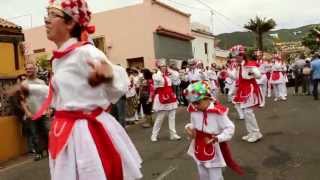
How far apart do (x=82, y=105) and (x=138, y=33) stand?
1181 inches

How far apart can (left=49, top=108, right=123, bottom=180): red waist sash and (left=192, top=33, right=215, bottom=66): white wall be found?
3946 cm

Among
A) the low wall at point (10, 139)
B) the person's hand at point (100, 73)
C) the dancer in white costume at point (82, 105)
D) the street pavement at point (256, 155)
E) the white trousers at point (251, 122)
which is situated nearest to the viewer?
the person's hand at point (100, 73)

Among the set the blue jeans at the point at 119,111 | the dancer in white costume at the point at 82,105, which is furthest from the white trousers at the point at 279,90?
the dancer in white costume at the point at 82,105

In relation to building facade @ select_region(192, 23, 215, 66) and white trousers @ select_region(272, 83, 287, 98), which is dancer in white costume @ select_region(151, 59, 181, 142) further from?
building facade @ select_region(192, 23, 215, 66)

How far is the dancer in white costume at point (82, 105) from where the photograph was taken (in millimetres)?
3791

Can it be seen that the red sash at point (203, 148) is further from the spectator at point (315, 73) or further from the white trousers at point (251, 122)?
the spectator at point (315, 73)

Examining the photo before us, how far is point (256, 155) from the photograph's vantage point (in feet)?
31.3

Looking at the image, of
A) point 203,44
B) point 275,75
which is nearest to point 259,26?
point 203,44

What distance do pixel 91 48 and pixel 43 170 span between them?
651cm

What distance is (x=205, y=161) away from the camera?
6.05 meters

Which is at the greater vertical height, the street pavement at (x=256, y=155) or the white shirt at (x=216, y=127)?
the white shirt at (x=216, y=127)

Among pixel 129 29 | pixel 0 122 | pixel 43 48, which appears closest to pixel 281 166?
pixel 0 122

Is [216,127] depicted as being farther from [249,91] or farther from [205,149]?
[249,91]

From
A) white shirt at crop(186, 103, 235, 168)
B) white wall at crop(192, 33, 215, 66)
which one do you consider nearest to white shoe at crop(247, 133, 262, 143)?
white shirt at crop(186, 103, 235, 168)
